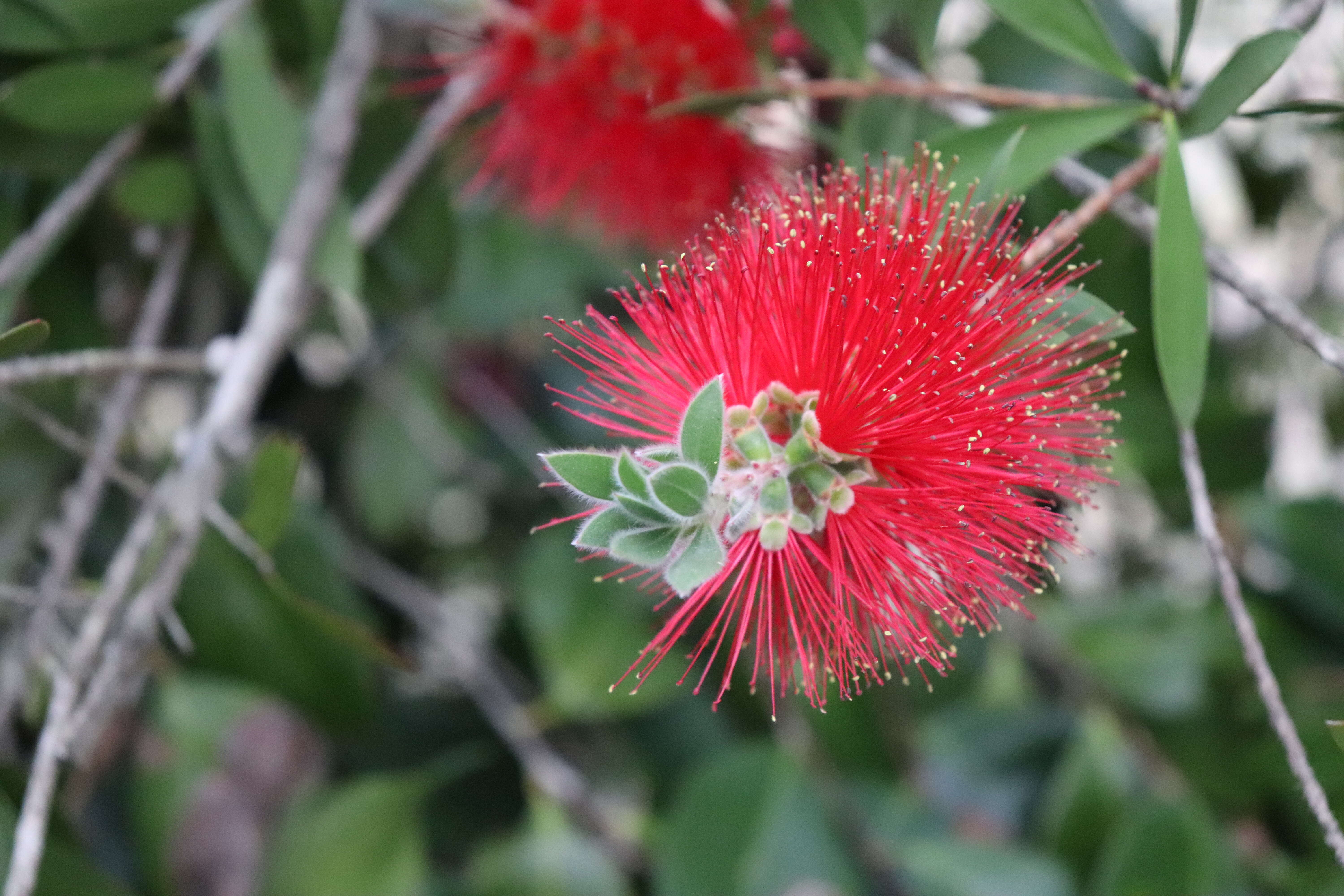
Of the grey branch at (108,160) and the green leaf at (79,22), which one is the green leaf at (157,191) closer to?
the grey branch at (108,160)

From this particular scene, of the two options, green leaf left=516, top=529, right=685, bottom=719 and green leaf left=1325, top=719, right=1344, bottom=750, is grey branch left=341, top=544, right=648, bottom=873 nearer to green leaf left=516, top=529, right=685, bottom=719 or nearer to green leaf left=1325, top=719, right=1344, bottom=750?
green leaf left=516, top=529, right=685, bottom=719

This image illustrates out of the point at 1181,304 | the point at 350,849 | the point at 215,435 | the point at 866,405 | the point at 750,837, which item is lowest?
the point at 350,849

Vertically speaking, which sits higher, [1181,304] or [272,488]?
[1181,304]

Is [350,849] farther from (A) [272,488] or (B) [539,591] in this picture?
(A) [272,488]

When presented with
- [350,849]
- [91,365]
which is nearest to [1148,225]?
[91,365]

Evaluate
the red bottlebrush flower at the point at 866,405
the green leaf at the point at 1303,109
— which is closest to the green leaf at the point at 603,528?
the red bottlebrush flower at the point at 866,405

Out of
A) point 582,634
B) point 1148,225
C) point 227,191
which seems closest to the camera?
point 1148,225

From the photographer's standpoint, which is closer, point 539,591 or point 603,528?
point 603,528
